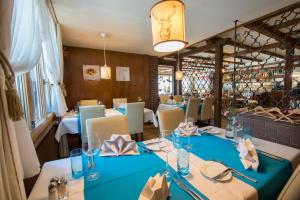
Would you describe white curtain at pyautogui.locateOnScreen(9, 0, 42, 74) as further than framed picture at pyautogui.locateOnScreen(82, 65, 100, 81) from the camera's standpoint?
No

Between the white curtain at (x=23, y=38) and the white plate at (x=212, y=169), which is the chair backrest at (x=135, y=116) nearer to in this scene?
the white curtain at (x=23, y=38)

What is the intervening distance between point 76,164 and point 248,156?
1138 millimetres

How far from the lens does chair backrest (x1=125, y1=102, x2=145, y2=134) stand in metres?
2.77

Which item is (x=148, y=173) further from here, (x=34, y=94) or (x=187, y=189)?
(x=34, y=94)

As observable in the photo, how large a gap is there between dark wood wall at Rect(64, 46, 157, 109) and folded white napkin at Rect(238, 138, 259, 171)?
387 cm

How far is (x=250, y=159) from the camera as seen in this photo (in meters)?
0.95

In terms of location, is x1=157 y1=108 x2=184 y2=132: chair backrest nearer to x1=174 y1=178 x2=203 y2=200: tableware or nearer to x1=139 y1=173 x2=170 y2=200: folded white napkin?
x1=174 y1=178 x2=203 y2=200: tableware

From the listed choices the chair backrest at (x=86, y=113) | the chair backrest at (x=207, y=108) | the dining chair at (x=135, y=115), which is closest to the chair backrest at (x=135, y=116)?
the dining chair at (x=135, y=115)

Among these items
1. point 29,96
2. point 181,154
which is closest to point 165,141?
point 181,154

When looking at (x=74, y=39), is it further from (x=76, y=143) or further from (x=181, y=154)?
(x=181, y=154)

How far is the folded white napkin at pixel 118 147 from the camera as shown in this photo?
1.13 m

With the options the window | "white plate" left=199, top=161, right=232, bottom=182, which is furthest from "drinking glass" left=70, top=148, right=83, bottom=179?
the window

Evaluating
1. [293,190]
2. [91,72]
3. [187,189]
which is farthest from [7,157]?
[91,72]

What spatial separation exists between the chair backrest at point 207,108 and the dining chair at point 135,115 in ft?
5.95
